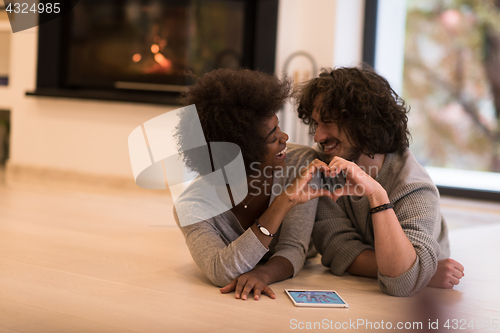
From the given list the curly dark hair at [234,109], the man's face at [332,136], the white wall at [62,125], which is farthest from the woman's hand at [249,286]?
the white wall at [62,125]

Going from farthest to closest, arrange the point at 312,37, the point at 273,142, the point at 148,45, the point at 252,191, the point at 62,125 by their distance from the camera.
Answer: the point at 62,125
the point at 148,45
the point at 312,37
the point at 252,191
the point at 273,142

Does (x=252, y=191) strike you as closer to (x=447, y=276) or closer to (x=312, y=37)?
(x=447, y=276)

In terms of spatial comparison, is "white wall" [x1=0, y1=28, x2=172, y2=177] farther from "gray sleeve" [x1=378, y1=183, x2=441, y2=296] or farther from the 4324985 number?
"gray sleeve" [x1=378, y1=183, x2=441, y2=296]

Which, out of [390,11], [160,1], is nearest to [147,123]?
[160,1]

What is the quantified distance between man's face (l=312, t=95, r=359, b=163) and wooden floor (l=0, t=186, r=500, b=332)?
1.34ft

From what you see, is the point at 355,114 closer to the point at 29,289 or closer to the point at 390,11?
the point at 29,289

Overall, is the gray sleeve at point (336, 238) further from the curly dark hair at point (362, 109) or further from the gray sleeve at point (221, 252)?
the gray sleeve at point (221, 252)

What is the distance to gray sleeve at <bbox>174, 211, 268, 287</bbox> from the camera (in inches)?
52.4

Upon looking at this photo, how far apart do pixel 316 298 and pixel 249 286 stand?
0.61 ft

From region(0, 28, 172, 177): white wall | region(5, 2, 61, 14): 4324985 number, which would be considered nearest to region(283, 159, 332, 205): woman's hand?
region(0, 28, 172, 177): white wall

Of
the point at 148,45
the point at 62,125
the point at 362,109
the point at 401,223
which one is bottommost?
the point at 401,223

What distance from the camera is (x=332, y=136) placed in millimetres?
1527

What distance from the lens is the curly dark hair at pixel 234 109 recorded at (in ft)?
4.52

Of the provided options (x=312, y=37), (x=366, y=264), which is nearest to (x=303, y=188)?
(x=366, y=264)
